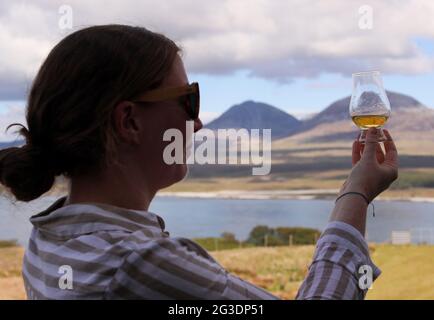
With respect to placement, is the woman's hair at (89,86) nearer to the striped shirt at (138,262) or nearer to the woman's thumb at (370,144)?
the striped shirt at (138,262)

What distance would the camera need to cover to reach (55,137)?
89cm

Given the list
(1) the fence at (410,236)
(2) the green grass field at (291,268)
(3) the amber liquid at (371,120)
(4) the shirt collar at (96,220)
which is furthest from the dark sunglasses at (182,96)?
(1) the fence at (410,236)

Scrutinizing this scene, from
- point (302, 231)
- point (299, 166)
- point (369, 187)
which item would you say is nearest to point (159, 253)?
point (369, 187)

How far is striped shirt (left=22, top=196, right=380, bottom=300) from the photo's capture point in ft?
2.49

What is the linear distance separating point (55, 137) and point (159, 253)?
0.75 feet

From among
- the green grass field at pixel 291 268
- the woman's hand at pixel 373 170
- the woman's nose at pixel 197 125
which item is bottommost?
the green grass field at pixel 291 268

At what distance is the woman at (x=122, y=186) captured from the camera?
765mm

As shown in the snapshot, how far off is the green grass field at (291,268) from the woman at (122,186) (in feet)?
25.8

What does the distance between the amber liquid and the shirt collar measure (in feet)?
2.14

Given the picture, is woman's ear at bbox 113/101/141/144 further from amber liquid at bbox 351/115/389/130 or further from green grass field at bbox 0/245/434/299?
green grass field at bbox 0/245/434/299

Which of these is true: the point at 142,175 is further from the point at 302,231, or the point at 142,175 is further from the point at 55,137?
the point at 302,231

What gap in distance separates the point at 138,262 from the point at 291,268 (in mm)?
10542

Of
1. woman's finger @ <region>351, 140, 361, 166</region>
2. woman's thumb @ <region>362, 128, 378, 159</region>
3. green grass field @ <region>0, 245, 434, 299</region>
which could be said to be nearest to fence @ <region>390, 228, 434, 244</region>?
green grass field @ <region>0, 245, 434, 299</region>
